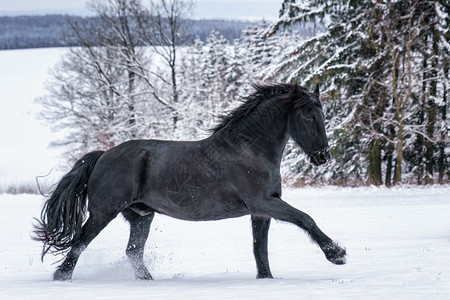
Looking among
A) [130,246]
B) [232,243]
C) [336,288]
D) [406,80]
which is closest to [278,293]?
[336,288]

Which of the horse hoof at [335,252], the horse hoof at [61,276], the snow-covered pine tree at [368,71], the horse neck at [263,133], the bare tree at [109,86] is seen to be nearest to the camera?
the horse hoof at [335,252]

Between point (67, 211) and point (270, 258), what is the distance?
3.30 m

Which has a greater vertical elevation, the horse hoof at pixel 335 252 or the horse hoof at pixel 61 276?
the horse hoof at pixel 335 252

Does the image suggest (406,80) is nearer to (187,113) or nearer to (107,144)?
(187,113)

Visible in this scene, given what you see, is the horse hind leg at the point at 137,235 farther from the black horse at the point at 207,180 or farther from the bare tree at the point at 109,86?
the bare tree at the point at 109,86

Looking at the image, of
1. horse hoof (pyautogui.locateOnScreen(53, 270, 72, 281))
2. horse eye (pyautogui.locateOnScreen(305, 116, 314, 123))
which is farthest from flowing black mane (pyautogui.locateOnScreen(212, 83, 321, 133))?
horse hoof (pyautogui.locateOnScreen(53, 270, 72, 281))

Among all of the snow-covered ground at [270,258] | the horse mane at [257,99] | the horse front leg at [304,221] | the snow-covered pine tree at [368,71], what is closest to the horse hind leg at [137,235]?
the snow-covered ground at [270,258]

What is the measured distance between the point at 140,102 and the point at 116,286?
2672 cm

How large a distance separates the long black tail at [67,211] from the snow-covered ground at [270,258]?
19.4 inches

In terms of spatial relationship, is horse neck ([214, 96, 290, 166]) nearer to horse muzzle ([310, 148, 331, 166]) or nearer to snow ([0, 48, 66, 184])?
horse muzzle ([310, 148, 331, 166])

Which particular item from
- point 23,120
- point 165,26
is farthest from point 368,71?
point 23,120

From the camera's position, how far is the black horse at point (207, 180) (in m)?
6.04

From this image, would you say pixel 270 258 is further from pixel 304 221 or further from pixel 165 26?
pixel 165 26

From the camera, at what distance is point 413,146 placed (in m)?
23.6
